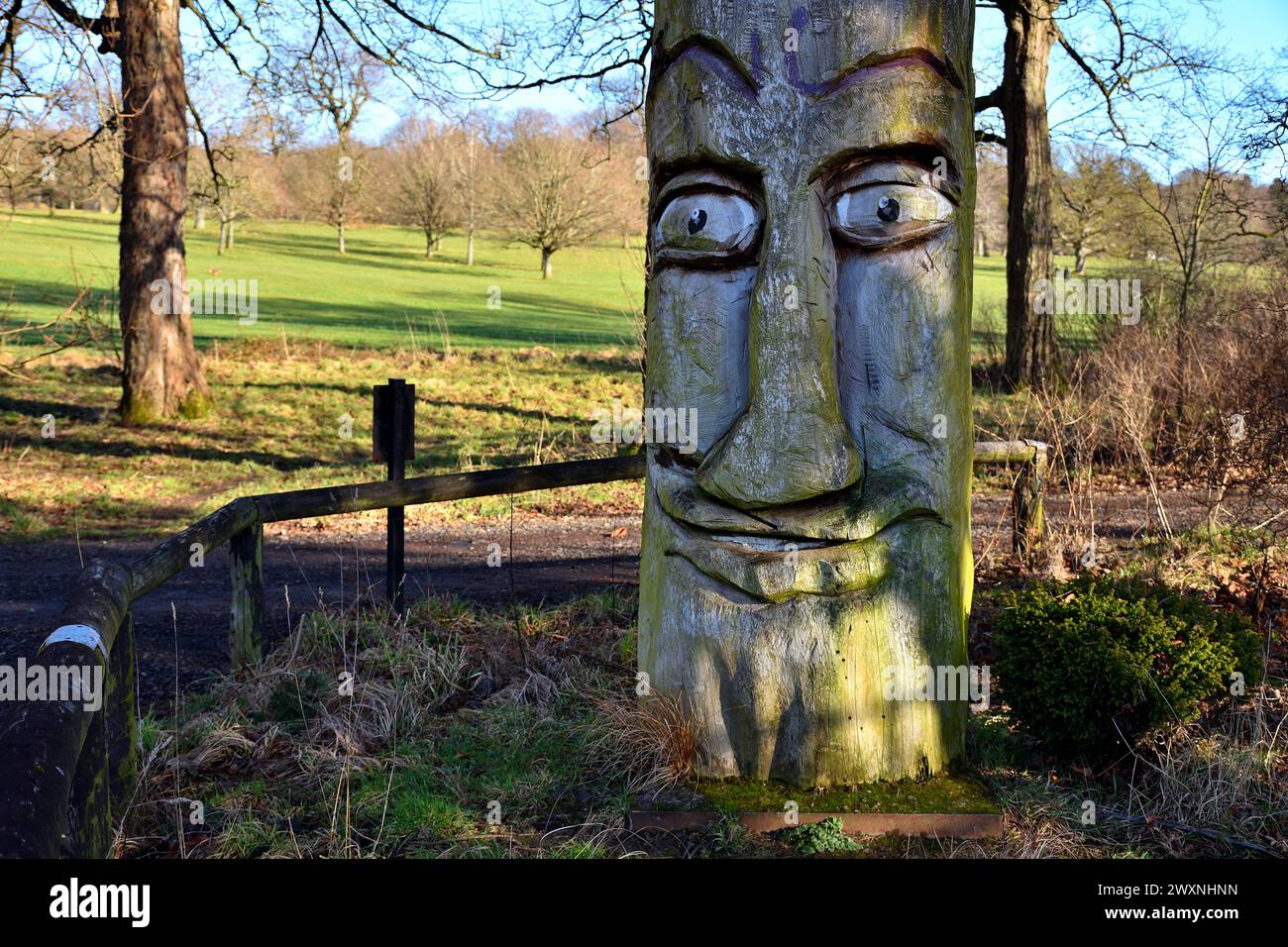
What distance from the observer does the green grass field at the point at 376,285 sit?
24.7 metres

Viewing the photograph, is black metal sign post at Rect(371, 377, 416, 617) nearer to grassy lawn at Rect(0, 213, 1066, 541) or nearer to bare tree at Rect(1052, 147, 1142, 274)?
grassy lawn at Rect(0, 213, 1066, 541)

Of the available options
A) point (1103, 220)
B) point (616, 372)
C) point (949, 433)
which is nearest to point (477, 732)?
point (949, 433)

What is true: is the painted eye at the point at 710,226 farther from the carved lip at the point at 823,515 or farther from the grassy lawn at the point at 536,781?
the grassy lawn at the point at 536,781

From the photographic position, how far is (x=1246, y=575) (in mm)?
7742

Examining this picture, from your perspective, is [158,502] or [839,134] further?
[158,502]

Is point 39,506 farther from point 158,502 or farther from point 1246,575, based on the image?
point 1246,575

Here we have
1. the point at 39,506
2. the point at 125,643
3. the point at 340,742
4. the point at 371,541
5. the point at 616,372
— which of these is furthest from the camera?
the point at 616,372

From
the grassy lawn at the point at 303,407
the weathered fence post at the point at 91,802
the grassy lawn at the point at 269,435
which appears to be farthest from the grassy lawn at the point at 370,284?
the weathered fence post at the point at 91,802

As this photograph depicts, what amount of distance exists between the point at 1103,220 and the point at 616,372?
24661mm

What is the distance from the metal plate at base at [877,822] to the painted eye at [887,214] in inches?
81.5

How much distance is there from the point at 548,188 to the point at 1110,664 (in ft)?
124

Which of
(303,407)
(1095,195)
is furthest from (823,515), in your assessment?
(1095,195)

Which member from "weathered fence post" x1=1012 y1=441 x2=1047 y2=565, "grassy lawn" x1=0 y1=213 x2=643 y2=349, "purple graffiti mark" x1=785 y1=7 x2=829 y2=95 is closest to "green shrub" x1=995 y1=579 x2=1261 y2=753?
"purple graffiti mark" x1=785 y1=7 x2=829 y2=95

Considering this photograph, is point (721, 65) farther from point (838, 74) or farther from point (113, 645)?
point (113, 645)
